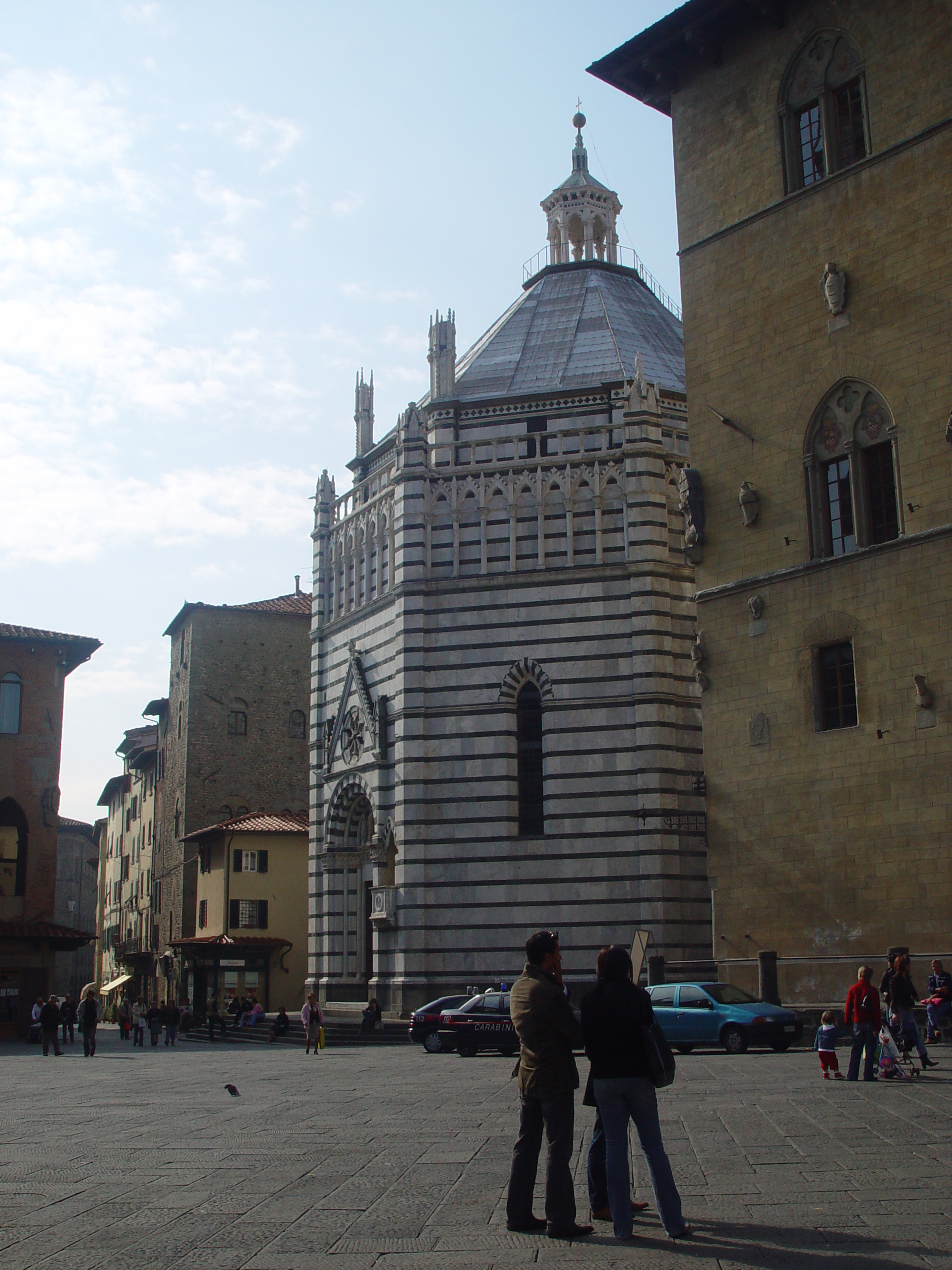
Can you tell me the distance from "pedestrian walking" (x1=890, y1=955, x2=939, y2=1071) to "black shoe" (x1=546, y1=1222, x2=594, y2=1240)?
33.8 ft

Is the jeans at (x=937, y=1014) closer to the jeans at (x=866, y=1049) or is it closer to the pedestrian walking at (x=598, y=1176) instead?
the jeans at (x=866, y=1049)

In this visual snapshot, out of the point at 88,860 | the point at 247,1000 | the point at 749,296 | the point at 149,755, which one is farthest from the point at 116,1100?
the point at 88,860

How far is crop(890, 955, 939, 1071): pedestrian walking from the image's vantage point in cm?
1664

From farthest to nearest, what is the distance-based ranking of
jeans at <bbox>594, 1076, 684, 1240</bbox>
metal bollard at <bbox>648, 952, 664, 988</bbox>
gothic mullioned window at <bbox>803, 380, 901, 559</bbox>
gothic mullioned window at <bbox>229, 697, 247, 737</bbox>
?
gothic mullioned window at <bbox>229, 697, 247, 737</bbox> < metal bollard at <bbox>648, 952, 664, 988</bbox> < gothic mullioned window at <bbox>803, 380, 901, 559</bbox> < jeans at <bbox>594, 1076, 684, 1240</bbox>

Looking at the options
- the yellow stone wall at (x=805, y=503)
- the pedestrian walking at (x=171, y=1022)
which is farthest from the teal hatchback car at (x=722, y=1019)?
the pedestrian walking at (x=171, y=1022)

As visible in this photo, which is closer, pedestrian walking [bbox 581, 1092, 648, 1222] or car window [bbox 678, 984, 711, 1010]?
pedestrian walking [bbox 581, 1092, 648, 1222]

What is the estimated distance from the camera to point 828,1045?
16141mm

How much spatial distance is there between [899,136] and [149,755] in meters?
52.1

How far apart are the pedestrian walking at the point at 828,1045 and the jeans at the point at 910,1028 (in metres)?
0.98

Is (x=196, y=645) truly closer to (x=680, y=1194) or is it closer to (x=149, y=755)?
(x=149, y=755)

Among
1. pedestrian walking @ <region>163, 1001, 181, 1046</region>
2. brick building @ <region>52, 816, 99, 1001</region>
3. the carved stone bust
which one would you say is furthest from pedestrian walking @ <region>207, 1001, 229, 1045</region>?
brick building @ <region>52, 816, 99, 1001</region>

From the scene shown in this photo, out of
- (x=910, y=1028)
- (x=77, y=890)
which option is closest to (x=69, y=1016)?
(x=910, y=1028)

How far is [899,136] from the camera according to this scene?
23.0m

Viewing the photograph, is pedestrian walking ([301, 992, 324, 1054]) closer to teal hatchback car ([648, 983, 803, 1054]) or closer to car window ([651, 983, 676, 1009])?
car window ([651, 983, 676, 1009])
